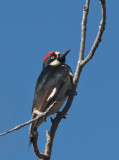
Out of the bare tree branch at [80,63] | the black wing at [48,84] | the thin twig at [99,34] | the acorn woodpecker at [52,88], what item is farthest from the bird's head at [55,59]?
the thin twig at [99,34]

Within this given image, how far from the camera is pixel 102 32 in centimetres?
363

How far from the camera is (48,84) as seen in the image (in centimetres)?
514

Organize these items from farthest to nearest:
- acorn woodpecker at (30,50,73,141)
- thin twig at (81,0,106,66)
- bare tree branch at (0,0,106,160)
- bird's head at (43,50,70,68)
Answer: bird's head at (43,50,70,68), acorn woodpecker at (30,50,73,141), bare tree branch at (0,0,106,160), thin twig at (81,0,106,66)

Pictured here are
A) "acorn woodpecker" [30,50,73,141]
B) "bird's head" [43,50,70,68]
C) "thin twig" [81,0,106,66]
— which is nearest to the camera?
"thin twig" [81,0,106,66]

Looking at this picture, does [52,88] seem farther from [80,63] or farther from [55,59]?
[80,63]

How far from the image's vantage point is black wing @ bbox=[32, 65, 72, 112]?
4832 mm

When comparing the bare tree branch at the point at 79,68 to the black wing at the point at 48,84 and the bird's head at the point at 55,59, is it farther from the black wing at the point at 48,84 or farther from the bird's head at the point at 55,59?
the bird's head at the point at 55,59

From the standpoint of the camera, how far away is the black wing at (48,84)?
190 inches

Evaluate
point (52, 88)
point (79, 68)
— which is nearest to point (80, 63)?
point (79, 68)

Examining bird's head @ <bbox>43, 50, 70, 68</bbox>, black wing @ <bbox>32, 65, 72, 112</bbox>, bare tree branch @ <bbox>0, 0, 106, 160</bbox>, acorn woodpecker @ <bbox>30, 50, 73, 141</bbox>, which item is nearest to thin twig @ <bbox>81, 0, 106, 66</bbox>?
bare tree branch @ <bbox>0, 0, 106, 160</bbox>

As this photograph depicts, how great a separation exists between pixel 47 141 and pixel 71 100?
1.82ft

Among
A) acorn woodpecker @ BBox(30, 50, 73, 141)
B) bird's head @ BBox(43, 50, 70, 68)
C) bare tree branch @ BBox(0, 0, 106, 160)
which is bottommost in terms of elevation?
bare tree branch @ BBox(0, 0, 106, 160)

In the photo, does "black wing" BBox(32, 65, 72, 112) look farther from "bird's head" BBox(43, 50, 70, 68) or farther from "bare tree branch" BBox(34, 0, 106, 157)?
"bare tree branch" BBox(34, 0, 106, 157)

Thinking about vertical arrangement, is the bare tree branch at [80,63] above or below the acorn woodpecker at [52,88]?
below
